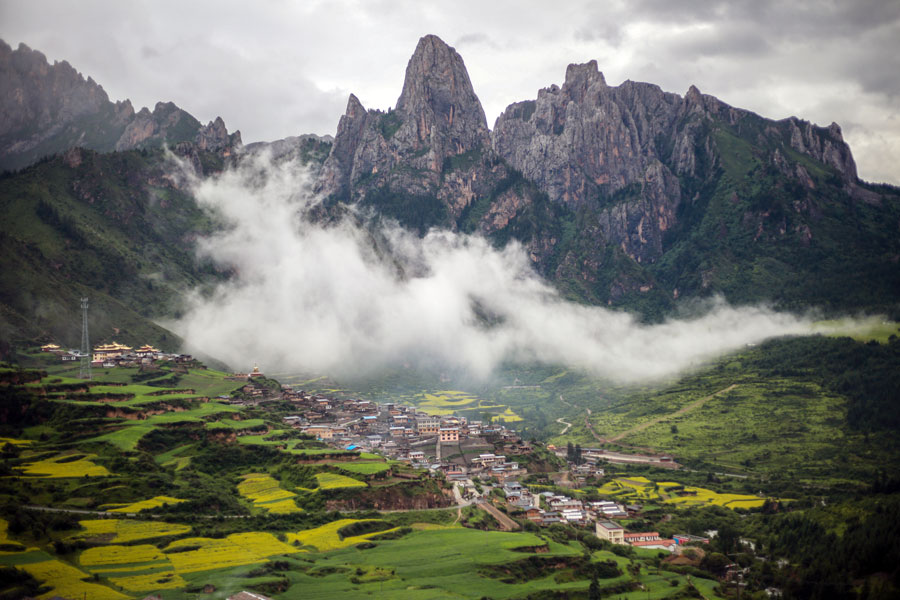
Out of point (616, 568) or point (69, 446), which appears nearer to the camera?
point (616, 568)

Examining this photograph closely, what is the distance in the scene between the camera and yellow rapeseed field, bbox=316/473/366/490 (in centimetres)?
8006

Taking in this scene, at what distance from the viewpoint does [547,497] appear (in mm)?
95000

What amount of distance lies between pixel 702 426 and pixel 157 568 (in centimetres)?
11147

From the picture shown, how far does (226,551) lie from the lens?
6278 centimetres

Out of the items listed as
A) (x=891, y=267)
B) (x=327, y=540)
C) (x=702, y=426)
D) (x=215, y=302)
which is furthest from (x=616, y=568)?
(x=891, y=267)

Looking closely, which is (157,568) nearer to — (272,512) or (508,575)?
(272,512)

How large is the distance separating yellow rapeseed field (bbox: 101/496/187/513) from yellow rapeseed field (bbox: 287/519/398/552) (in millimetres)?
12642

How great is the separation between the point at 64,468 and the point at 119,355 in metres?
55.9

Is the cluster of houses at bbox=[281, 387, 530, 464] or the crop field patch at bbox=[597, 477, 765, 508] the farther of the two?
the cluster of houses at bbox=[281, 387, 530, 464]

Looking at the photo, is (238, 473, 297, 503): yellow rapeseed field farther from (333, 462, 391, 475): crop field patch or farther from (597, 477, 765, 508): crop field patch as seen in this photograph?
(597, 477, 765, 508): crop field patch

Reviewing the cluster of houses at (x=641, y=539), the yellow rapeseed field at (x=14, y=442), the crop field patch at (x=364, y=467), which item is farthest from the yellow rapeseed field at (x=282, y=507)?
the cluster of houses at (x=641, y=539)

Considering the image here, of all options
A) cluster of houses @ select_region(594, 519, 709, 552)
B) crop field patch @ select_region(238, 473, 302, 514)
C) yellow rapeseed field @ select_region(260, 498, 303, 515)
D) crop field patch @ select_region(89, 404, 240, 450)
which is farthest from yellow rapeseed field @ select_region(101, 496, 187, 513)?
cluster of houses @ select_region(594, 519, 709, 552)

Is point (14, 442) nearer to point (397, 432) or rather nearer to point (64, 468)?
point (64, 468)

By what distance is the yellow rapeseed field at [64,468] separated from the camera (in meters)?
71.2
